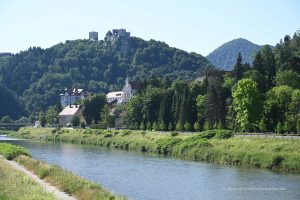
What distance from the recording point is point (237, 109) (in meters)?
76.2

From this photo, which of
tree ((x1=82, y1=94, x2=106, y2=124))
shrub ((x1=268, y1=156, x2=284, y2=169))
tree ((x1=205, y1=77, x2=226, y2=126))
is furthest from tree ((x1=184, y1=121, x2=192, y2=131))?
tree ((x1=82, y1=94, x2=106, y2=124))

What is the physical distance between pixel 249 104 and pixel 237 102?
2.16 meters

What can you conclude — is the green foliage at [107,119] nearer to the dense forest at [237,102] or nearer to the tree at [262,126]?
the dense forest at [237,102]

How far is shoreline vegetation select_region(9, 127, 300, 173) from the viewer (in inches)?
1900

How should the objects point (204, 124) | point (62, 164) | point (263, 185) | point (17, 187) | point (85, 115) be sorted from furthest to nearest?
point (85, 115), point (204, 124), point (62, 164), point (263, 185), point (17, 187)

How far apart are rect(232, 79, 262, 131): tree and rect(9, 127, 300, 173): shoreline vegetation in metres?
7.12

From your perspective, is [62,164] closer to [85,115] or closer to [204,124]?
[204,124]

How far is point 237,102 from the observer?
75.8m

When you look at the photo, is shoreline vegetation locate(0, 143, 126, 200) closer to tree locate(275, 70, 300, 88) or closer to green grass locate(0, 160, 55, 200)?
green grass locate(0, 160, 55, 200)

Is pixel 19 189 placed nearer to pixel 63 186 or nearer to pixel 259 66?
pixel 63 186

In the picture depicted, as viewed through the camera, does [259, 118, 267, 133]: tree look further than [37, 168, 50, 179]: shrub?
Yes

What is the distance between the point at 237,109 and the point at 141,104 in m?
38.9

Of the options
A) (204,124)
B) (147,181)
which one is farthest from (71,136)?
(147,181)

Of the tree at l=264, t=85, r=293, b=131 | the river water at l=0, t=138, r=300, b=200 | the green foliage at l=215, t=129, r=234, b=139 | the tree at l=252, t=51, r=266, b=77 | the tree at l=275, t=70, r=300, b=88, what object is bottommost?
the river water at l=0, t=138, r=300, b=200
